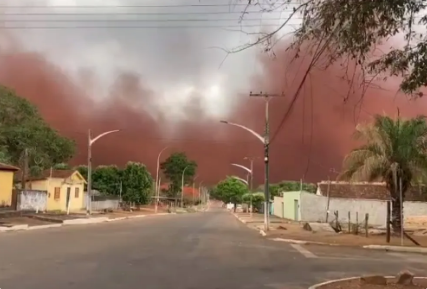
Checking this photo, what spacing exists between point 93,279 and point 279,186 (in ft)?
441

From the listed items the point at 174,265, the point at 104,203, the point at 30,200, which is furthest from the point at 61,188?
the point at 174,265

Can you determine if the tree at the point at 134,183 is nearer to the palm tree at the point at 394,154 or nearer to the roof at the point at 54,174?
the roof at the point at 54,174

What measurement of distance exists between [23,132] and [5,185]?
52.8 feet

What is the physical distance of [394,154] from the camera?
99.5 ft

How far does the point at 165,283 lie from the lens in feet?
37.6

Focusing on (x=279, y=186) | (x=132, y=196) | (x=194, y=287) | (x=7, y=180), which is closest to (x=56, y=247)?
(x=194, y=287)

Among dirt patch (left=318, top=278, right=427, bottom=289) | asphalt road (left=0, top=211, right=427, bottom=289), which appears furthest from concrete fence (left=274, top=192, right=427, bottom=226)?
dirt patch (left=318, top=278, right=427, bottom=289)

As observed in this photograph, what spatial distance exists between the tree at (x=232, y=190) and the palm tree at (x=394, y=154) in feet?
381

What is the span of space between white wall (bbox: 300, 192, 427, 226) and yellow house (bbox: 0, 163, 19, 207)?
25337mm

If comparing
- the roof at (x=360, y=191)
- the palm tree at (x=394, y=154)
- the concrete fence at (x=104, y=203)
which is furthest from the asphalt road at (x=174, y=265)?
the concrete fence at (x=104, y=203)

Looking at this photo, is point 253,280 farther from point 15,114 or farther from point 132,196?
point 132,196

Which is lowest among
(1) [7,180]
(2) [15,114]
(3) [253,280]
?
(3) [253,280]

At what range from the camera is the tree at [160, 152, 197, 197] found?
413 feet

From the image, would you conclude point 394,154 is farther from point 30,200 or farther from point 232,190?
point 232,190
